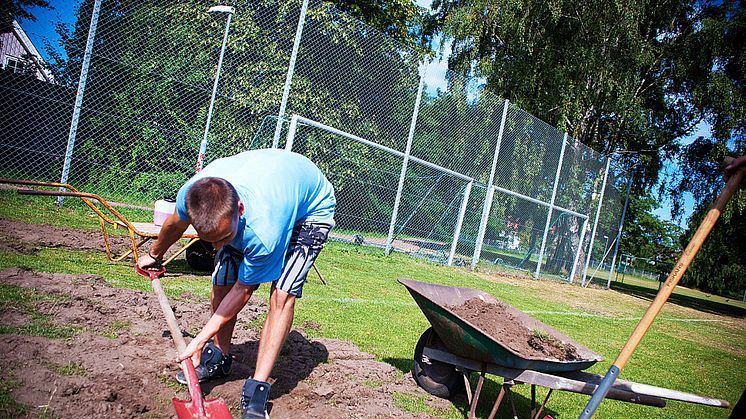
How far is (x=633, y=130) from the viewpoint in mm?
19688

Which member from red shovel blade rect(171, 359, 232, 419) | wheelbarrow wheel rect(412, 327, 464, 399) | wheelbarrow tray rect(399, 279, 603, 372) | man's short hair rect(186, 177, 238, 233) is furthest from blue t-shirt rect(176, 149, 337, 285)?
wheelbarrow wheel rect(412, 327, 464, 399)

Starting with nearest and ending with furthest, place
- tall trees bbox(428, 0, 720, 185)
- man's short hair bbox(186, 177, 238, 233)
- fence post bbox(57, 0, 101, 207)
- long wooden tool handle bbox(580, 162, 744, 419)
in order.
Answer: man's short hair bbox(186, 177, 238, 233) → long wooden tool handle bbox(580, 162, 744, 419) → fence post bbox(57, 0, 101, 207) → tall trees bbox(428, 0, 720, 185)

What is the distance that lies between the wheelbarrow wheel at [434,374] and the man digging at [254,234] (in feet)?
3.92

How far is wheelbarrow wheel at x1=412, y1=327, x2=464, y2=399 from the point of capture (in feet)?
12.4

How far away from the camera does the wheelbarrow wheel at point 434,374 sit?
3777mm

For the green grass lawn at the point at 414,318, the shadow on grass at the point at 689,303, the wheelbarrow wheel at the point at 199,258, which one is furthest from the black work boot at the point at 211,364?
the shadow on grass at the point at 689,303

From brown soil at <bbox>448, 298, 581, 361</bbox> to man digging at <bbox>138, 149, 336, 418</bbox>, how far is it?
1.31 m

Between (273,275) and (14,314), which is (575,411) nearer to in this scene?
(273,275)

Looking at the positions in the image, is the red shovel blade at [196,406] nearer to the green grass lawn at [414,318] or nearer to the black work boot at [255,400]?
the black work boot at [255,400]

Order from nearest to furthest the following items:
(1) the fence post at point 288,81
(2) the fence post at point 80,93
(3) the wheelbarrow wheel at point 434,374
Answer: (3) the wheelbarrow wheel at point 434,374
(2) the fence post at point 80,93
(1) the fence post at point 288,81

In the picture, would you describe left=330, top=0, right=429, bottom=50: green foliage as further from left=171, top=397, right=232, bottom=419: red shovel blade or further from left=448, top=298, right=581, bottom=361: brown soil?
left=171, top=397, right=232, bottom=419: red shovel blade

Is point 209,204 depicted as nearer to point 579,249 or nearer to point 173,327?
point 173,327

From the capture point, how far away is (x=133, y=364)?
121 inches

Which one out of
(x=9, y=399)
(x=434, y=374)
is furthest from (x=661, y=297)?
(x=9, y=399)
